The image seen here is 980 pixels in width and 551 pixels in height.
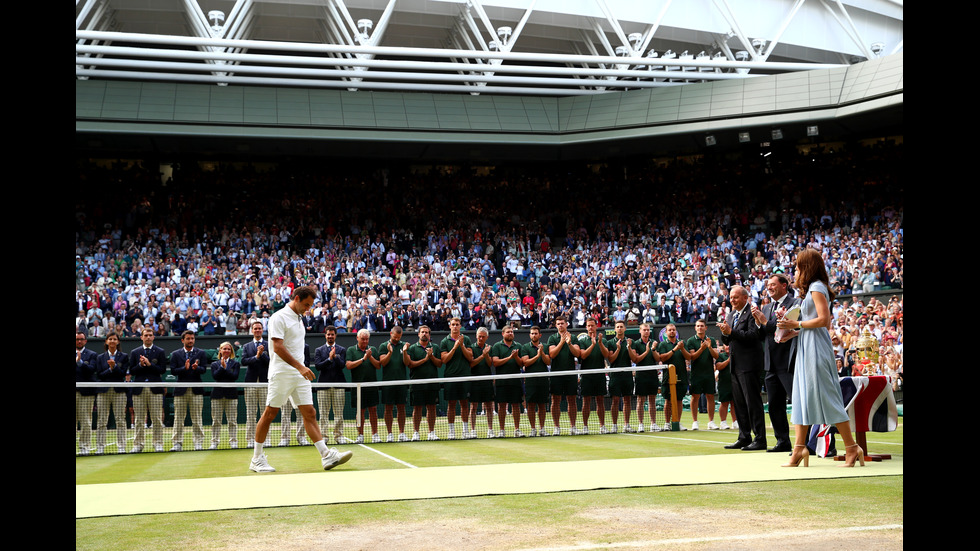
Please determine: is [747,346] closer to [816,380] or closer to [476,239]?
[816,380]

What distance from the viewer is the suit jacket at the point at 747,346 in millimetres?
9961

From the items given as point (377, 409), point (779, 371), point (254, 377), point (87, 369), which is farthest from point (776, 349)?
point (87, 369)

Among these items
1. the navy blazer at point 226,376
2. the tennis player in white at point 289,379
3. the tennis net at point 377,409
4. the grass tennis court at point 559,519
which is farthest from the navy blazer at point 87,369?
the tennis player in white at point 289,379

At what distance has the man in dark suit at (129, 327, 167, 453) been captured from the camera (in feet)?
44.4

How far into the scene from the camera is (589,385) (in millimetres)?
15148

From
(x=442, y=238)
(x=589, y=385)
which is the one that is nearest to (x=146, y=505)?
(x=589, y=385)

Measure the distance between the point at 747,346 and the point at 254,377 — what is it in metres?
8.82

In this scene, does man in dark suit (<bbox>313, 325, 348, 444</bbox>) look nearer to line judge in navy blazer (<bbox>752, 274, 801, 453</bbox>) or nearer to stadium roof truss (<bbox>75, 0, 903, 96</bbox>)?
line judge in navy blazer (<bbox>752, 274, 801, 453</bbox>)

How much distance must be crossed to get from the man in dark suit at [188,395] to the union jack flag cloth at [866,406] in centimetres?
973

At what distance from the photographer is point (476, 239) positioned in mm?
34844

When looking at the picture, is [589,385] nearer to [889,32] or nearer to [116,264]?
[116,264]

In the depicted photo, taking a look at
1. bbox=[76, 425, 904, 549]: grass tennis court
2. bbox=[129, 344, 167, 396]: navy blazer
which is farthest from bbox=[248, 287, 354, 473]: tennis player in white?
bbox=[129, 344, 167, 396]: navy blazer
